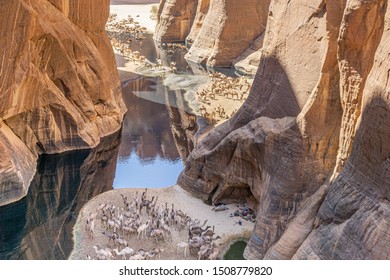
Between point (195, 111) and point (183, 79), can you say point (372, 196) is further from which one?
point (183, 79)

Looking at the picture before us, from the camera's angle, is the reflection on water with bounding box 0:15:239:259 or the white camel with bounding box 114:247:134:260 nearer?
the white camel with bounding box 114:247:134:260

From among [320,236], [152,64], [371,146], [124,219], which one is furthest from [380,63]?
[152,64]

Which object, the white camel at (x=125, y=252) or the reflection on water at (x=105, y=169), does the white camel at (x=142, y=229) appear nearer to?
the white camel at (x=125, y=252)

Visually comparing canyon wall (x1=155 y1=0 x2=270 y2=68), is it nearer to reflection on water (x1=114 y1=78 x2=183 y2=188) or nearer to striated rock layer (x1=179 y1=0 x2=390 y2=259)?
reflection on water (x1=114 y1=78 x2=183 y2=188)

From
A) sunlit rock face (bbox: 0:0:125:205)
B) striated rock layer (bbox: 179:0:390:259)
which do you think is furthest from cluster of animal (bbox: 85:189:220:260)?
sunlit rock face (bbox: 0:0:125:205)

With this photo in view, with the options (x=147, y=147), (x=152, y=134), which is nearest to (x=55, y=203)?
(x=147, y=147)

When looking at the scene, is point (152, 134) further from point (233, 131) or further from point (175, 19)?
point (175, 19)

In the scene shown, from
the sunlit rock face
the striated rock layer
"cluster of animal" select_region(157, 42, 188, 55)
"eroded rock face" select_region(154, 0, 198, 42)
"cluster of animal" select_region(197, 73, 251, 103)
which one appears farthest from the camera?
"eroded rock face" select_region(154, 0, 198, 42)

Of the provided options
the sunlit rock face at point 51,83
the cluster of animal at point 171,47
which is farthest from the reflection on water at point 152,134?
the cluster of animal at point 171,47
